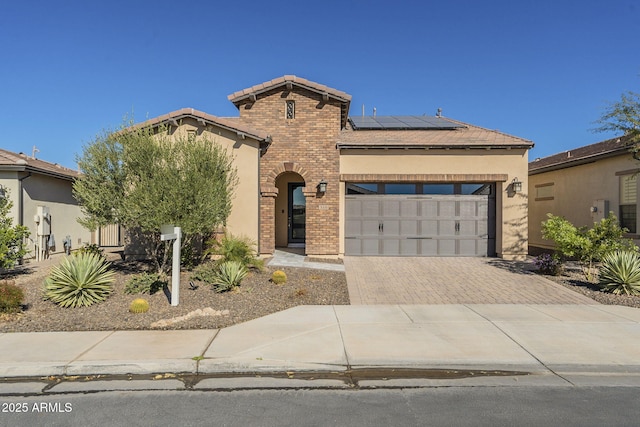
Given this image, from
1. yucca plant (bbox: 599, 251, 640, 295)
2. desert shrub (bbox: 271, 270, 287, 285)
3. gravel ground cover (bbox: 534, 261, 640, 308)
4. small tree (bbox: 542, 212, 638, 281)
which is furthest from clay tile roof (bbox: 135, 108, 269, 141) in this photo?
yucca plant (bbox: 599, 251, 640, 295)

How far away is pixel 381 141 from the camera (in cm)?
1435

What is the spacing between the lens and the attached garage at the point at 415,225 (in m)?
14.4

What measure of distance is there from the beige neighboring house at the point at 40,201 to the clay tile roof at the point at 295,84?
24.0ft

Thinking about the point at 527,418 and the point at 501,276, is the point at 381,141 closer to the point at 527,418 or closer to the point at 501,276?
the point at 501,276

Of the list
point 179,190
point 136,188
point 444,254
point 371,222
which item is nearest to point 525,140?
point 444,254

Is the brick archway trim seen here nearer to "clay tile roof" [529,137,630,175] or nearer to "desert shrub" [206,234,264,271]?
"desert shrub" [206,234,264,271]

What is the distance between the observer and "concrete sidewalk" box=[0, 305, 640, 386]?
195 inches

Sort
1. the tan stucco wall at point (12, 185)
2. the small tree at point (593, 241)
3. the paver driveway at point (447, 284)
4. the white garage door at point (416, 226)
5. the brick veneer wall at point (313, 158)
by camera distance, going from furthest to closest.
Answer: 1. the white garage door at point (416, 226)
2. the brick veneer wall at point (313, 158)
3. the tan stucco wall at point (12, 185)
4. the small tree at point (593, 241)
5. the paver driveway at point (447, 284)

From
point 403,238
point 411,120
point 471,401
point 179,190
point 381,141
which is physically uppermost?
point 411,120

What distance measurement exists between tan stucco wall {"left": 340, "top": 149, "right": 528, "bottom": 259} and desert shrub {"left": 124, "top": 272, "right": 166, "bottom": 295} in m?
7.09

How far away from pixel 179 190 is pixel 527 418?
7818 mm

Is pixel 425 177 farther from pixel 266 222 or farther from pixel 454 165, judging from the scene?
pixel 266 222

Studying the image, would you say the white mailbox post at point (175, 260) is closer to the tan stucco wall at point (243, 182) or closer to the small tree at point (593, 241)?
the tan stucco wall at point (243, 182)

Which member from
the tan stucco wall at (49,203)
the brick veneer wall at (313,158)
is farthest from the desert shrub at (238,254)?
the tan stucco wall at (49,203)
